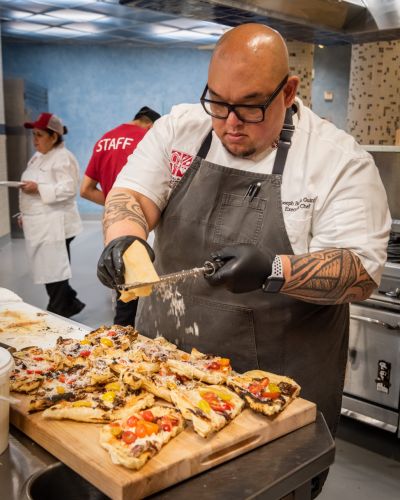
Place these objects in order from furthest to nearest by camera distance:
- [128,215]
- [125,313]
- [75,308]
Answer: [75,308] → [125,313] → [128,215]

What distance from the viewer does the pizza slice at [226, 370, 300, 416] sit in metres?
1.29

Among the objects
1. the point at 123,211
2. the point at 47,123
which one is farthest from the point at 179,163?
the point at 47,123

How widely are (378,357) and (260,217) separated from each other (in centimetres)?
170

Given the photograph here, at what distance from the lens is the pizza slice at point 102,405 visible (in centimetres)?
122

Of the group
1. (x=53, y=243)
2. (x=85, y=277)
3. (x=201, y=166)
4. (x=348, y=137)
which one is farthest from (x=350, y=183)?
(x=85, y=277)

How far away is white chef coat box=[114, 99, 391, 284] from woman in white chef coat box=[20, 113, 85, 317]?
3262 mm

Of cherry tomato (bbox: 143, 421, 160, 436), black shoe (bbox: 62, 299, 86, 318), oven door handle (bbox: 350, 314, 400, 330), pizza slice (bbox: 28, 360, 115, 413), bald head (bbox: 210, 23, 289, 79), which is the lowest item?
black shoe (bbox: 62, 299, 86, 318)

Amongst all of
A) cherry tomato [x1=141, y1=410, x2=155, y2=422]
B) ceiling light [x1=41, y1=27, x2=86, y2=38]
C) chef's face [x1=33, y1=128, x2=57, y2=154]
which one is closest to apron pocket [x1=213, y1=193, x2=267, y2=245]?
cherry tomato [x1=141, y1=410, x2=155, y2=422]

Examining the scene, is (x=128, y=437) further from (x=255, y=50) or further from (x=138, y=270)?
(x=255, y=50)

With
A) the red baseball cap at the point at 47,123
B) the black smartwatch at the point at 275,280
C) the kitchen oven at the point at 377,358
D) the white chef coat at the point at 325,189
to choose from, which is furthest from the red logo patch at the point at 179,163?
the red baseball cap at the point at 47,123

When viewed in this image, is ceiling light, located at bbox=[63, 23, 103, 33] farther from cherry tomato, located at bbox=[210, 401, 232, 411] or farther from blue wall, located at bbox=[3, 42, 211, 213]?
cherry tomato, located at bbox=[210, 401, 232, 411]

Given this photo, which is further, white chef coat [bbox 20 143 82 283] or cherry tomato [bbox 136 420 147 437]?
white chef coat [bbox 20 143 82 283]

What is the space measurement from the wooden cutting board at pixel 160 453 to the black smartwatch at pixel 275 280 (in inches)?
13.0

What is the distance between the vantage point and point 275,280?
1.54 m
